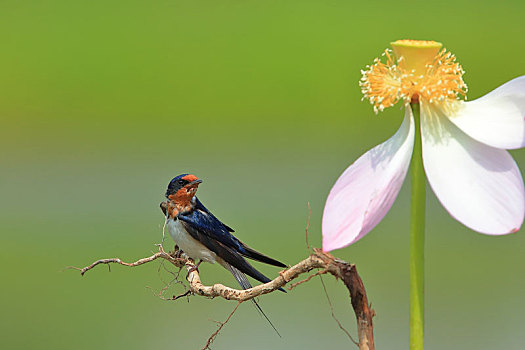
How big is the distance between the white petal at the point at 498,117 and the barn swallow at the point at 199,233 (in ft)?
0.70

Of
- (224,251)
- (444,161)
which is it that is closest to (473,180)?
(444,161)

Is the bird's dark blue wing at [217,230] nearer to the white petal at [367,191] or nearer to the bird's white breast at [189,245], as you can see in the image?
the bird's white breast at [189,245]

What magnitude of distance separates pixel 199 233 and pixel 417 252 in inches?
12.1

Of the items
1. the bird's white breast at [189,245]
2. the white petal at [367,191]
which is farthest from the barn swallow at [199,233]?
Result: the white petal at [367,191]

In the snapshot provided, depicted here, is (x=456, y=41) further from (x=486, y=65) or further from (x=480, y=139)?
(x=480, y=139)

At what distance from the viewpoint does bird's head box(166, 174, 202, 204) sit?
0.70 metres

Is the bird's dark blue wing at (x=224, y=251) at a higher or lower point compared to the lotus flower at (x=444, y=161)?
lower

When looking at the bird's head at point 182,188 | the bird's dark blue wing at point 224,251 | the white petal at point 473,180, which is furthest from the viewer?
the bird's head at point 182,188

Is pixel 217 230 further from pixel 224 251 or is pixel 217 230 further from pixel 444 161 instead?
pixel 444 161

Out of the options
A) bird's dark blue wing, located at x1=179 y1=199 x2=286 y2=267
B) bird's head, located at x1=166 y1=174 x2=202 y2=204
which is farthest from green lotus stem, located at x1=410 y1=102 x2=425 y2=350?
bird's head, located at x1=166 y1=174 x2=202 y2=204

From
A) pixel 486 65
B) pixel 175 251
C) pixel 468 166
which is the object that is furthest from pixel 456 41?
pixel 468 166

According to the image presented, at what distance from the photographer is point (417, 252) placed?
0.41 m

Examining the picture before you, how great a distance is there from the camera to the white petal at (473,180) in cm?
40

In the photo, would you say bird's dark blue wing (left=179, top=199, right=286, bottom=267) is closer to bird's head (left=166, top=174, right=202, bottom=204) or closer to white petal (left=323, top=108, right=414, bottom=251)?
bird's head (left=166, top=174, right=202, bottom=204)
